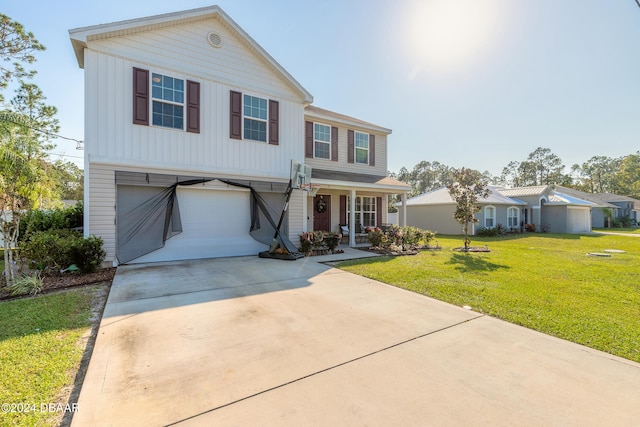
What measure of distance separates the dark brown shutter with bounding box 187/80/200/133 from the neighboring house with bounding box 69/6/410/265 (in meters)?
0.03

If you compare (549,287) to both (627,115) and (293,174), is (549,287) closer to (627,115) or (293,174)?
(293,174)

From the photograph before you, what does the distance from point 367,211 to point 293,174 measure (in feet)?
19.4

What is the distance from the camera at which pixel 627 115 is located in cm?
1580

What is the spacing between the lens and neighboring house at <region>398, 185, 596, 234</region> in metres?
21.3

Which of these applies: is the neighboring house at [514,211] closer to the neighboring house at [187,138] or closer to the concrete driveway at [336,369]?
the neighboring house at [187,138]

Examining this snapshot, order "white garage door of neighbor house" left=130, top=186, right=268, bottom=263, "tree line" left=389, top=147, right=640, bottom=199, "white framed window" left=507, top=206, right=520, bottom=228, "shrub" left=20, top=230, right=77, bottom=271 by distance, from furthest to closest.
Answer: "tree line" left=389, top=147, right=640, bottom=199, "white framed window" left=507, top=206, right=520, bottom=228, "white garage door of neighbor house" left=130, top=186, right=268, bottom=263, "shrub" left=20, top=230, right=77, bottom=271

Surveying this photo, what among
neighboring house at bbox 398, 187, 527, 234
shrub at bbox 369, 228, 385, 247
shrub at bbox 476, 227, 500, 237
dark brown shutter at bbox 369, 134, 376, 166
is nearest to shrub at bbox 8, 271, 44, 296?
shrub at bbox 369, 228, 385, 247

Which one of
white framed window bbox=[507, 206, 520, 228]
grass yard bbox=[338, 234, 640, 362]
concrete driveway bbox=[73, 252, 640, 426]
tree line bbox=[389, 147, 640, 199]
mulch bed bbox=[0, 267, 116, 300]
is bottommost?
grass yard bbox=[338, 234, 640, 362]

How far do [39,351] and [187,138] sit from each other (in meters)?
6.87

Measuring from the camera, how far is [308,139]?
12.2 meters

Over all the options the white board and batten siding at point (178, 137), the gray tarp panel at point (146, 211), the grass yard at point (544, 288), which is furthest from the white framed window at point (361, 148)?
the gray tarp panel at point (146, 211)

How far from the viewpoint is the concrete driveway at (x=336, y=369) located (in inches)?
83.0

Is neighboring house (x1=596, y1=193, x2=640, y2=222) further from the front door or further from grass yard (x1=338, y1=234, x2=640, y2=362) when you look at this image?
the front door

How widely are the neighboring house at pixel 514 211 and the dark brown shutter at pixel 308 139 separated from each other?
467 inches
